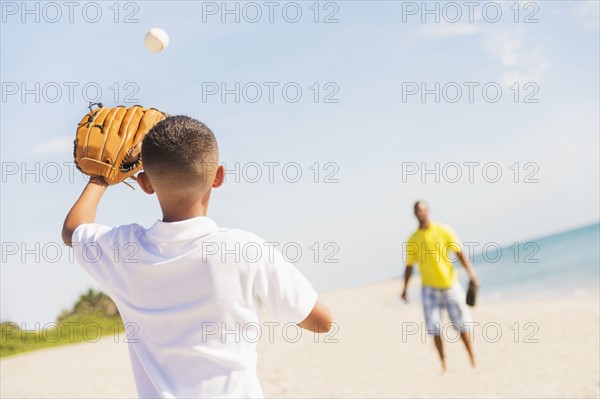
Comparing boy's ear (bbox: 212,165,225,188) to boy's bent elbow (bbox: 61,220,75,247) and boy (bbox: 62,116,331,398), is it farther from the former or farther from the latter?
boy's bent elbow (bbox: 61,220,75,247)

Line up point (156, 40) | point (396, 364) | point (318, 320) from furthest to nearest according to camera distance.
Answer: point (396, 364), point (156, 40), point (318, 320)

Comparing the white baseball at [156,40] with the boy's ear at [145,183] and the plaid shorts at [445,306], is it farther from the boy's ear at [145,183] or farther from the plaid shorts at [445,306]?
the plaid shorts at [445,306]

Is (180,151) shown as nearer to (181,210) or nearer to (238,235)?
(181,210)

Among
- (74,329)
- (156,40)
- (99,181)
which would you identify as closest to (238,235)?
(99,181)

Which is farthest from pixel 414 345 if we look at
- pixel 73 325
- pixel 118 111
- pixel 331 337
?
pixel 73 325

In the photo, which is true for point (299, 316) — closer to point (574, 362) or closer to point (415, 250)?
point (415, 250)

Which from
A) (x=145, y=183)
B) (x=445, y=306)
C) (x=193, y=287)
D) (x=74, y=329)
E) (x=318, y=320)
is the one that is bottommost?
(x=74, y=329)

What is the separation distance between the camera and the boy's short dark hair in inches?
75.0

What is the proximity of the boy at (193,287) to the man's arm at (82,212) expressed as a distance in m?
0.26

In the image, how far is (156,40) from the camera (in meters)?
6.19

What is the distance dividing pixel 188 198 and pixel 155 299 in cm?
31

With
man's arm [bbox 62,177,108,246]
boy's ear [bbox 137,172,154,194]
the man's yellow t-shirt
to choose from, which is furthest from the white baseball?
the man's yellow t-shirt

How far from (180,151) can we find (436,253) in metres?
7.82

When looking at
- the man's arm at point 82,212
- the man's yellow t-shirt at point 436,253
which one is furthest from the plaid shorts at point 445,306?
the man's arm at point 82,212
